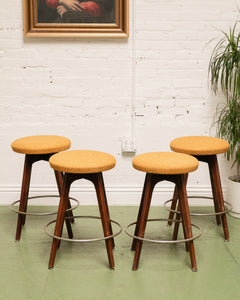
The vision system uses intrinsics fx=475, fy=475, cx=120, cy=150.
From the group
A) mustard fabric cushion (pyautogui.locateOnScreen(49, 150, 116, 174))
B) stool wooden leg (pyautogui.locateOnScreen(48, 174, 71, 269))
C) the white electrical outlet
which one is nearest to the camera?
mustard fabric cushion (pyautogui.locateOnScreen(49, 150, 116, 174))

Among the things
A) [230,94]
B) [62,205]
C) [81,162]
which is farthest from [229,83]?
[62,205]

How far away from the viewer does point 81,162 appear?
260 cm

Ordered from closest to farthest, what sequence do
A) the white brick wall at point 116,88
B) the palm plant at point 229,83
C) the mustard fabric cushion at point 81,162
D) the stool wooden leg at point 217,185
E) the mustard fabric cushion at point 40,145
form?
1. the mustard fabric cushion at point 81,162
2. the mustard fabric cushion at point 40,145
3. the stool wooden leg at point 217,185
4. the palm plant at point 229,83
5. the white brick wall at point 116,88

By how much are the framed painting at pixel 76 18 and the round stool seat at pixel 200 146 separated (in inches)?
40.5

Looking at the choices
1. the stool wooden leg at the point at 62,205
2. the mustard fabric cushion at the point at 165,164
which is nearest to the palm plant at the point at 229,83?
the mustard fabric cushion at the point at 165,164

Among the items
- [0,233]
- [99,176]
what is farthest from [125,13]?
[0,233]

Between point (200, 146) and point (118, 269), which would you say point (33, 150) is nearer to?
point (118, 269)

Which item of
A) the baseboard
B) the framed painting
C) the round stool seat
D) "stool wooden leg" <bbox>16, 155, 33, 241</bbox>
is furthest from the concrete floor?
the framed painting

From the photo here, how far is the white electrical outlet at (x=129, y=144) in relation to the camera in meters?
3.71

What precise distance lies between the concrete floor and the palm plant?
65 centimetres

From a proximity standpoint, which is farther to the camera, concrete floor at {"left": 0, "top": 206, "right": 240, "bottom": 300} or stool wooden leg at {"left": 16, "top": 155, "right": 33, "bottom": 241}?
stool wooden leg at {"left": 16, "top": 155, "right": 33, "bottom": 241}

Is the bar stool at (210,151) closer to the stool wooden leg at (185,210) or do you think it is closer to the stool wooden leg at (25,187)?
the stool wooden leg at (185,210)

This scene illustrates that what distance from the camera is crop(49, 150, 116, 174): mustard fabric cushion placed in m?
2.53

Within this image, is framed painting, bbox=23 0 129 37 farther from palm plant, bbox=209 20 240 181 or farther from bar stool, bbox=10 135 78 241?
bar stool, bbox=10 135 78 241
